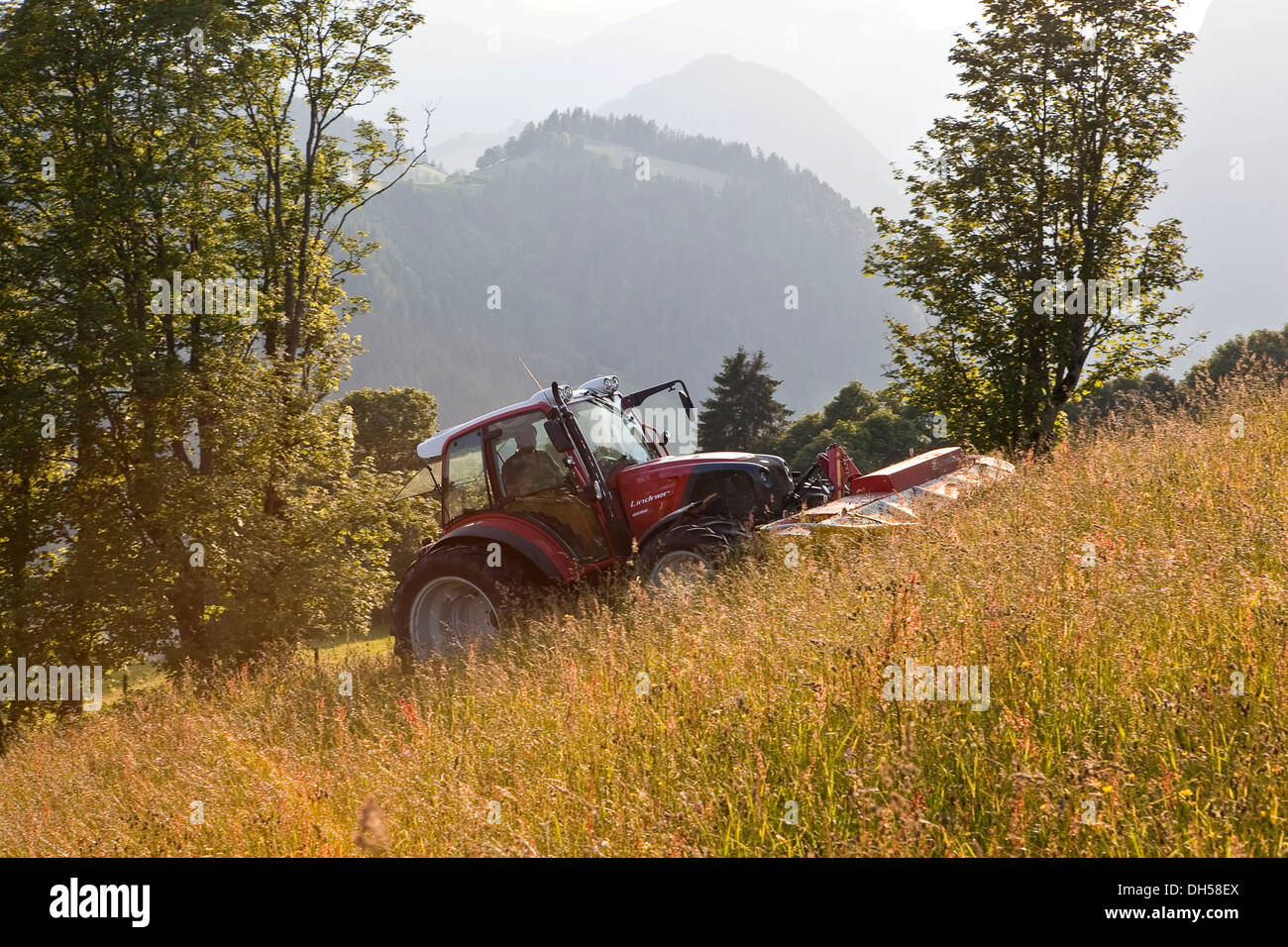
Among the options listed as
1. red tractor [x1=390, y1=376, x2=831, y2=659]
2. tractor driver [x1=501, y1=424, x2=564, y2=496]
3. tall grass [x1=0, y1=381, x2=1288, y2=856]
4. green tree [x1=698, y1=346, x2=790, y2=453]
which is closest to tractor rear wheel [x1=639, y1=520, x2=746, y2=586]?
red tractor [x1=390, y1=376, x2=831, y2=659]

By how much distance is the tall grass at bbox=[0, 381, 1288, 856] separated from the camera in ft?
10.4

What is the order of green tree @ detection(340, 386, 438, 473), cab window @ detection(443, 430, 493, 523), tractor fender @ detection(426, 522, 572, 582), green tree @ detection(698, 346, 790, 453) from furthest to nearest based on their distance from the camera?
green tree @ detection(698, 346, 790, 453), green tree @ detection(340, 386, 438, 473), cab window @ detection(443, 430, 493, 523), tractor fender @ detection(426, 522, 572, 582)

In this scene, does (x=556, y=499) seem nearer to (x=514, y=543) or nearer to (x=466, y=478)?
(x=514, y=543)

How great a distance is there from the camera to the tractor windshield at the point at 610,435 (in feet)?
27.5

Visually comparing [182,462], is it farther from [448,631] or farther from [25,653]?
[448,631]

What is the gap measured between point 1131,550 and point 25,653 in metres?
15.6

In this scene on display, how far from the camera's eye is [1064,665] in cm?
387

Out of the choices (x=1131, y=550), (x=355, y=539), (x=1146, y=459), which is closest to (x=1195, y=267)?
(x=1146, y=459)

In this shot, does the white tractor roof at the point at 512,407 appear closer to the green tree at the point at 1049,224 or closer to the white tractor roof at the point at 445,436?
the white tractor roof at the point at 445,436

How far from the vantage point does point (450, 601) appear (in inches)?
343

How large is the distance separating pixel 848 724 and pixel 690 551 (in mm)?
3459

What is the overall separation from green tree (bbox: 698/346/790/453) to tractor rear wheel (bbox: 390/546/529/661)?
42.0m

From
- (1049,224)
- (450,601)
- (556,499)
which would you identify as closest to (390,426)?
(1049,224)

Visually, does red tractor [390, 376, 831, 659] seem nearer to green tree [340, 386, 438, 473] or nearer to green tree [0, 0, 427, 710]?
green tree [0, 0, 427, 710]
